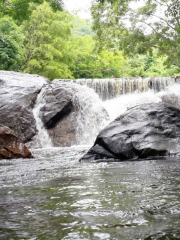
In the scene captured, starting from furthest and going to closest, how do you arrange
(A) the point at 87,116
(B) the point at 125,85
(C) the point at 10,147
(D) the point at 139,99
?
(B) the point at 125,85
(D) the point at 139,99
(A) the point at 87,116
(C) the point at 10,147

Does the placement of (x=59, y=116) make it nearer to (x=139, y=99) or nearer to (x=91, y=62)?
(x=139, y=99)

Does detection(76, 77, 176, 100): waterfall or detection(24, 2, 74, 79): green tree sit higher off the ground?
detection(24, 2, 74, 79): green tree

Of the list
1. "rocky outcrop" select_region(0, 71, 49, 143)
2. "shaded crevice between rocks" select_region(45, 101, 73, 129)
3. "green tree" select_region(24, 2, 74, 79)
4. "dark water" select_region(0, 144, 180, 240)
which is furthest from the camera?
"green tree" select_region(24, 2, 74, 79)

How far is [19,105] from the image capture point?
12.0 metres

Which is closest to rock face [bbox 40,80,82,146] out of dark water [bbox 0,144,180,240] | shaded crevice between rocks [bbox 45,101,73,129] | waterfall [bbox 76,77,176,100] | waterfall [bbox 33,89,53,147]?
shaded crevice between rocks [bbox 45,101,73,129]

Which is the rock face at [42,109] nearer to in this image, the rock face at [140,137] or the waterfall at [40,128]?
the waterfall at [40,128]

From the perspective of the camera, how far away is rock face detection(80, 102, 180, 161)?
606 centimetres

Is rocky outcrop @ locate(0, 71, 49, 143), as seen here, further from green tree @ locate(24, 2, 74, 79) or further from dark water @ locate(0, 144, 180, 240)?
green tree @ locate(24, 2, 74, 79)

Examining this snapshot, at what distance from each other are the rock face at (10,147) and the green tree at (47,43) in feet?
65.4

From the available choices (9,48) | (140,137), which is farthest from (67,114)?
(9,48)

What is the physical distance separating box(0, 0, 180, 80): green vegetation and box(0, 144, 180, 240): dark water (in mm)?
7816

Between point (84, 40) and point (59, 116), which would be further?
point (84, 40)

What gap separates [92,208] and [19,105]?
10154mm

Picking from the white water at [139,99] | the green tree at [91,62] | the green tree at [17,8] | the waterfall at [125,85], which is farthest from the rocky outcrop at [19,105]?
the green tree at [91,62]
